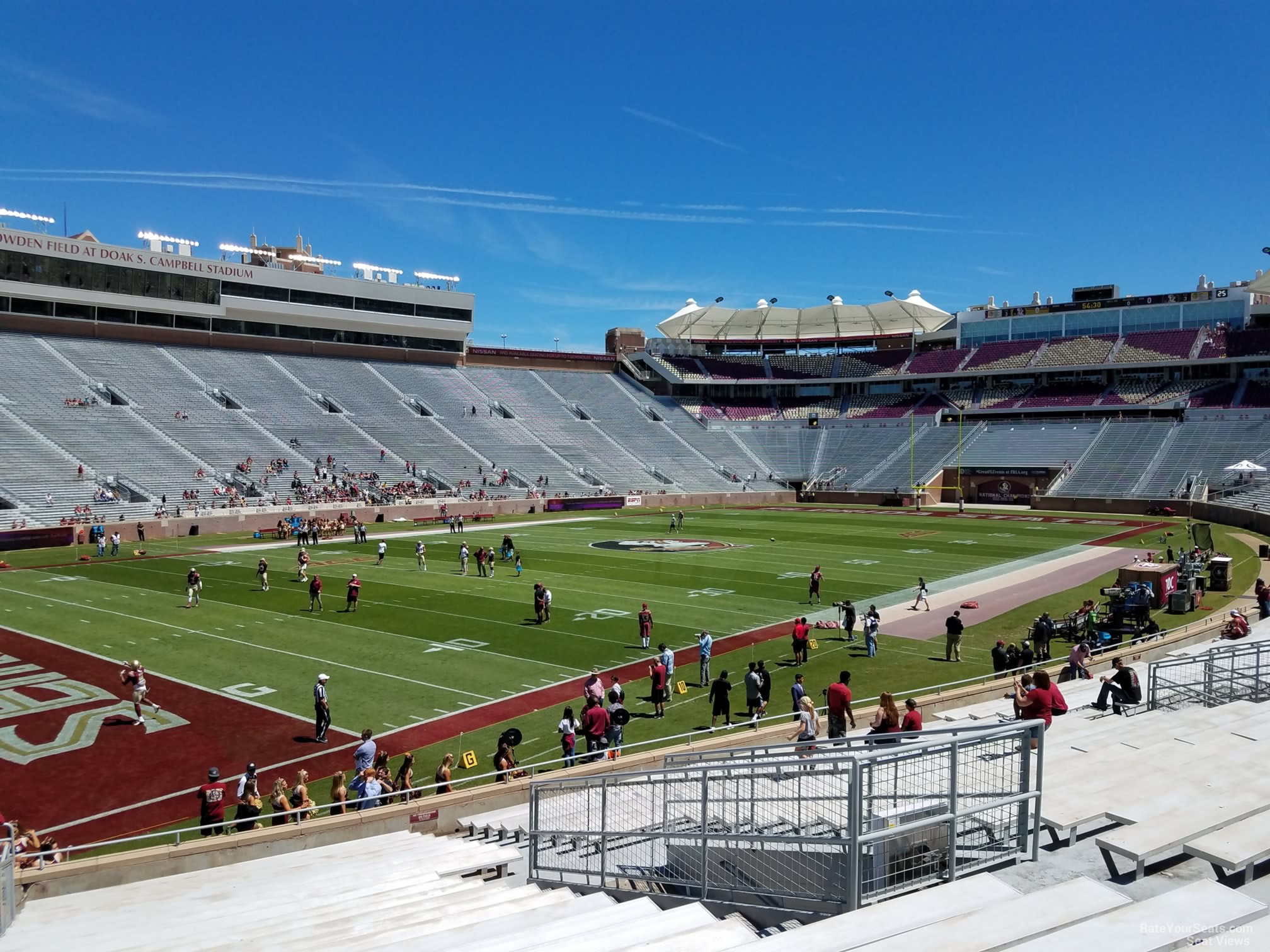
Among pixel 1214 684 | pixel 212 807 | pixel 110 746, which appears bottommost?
pixel 110 746

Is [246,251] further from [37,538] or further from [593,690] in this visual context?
[593,690]

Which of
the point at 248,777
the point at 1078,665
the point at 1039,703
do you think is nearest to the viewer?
the point at 1039,703

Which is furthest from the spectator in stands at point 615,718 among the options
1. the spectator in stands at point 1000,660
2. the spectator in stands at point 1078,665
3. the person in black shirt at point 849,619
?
the person in black shirt at point 849,619

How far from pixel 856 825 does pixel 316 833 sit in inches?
340

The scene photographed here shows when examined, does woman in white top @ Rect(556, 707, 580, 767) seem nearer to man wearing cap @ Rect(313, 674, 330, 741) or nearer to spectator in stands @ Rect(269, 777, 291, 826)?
spectator in stands @ Rect(269, 777, 291, 826)

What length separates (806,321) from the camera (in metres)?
102

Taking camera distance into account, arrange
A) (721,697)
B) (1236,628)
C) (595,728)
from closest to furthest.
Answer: (595,728)
(721,697)
(1236,628)

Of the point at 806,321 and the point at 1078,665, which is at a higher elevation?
the point at 806,321

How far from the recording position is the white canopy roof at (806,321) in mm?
97812

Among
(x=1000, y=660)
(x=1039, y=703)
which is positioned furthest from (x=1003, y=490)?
(x=1039, y=703)

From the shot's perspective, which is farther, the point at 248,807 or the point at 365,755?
the point at 365,755

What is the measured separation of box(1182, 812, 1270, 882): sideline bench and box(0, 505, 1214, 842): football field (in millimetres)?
11339

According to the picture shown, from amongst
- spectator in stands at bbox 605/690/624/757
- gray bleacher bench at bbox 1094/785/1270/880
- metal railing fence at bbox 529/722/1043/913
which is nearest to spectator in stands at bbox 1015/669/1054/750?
metal railing fence at bbox 529/722/1043/913

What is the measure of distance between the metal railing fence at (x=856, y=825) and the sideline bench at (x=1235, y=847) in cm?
92
